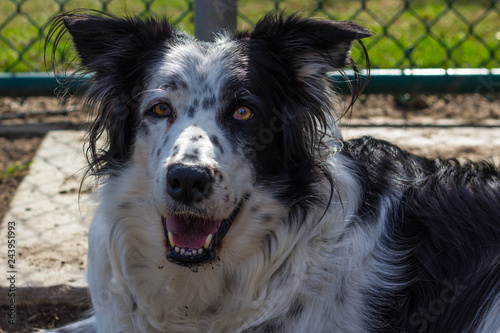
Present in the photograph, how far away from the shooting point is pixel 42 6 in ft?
28.5

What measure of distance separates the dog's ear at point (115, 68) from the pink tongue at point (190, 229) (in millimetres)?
445

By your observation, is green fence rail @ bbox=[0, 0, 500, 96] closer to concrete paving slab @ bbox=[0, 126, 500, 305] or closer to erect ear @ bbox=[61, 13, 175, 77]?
concrete paving slab @ bbox=[0, 126, 500, 305]

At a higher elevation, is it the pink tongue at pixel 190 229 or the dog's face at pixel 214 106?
the dog's face at pixel 214 106

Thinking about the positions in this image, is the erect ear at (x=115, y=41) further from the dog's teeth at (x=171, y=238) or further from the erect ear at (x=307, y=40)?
the dog's teeth at (x=171, y=238)

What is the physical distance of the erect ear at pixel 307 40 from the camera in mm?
2740

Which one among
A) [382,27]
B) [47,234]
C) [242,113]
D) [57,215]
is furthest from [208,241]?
[382,27]

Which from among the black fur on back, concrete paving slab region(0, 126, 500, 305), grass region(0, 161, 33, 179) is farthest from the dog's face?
grass region(0, 161, 33, 179)

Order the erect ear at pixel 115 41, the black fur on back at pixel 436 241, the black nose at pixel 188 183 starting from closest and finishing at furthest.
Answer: the black nose at pixel 188 183 → the black fur on back at pixel 436 241 → the erect ear at pixel 115 41

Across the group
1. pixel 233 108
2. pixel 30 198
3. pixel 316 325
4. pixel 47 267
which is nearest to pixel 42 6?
pixel 30 198

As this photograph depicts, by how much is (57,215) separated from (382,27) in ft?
13.0

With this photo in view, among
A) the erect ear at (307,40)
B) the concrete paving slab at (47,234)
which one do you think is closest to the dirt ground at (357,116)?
the concrete paving slab at (47,234)

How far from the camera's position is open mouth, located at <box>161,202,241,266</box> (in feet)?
8.78

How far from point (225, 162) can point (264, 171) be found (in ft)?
0.80

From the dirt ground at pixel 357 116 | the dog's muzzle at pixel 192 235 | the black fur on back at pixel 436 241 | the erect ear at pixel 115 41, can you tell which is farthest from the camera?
the dirt ground at pixel 357 116
